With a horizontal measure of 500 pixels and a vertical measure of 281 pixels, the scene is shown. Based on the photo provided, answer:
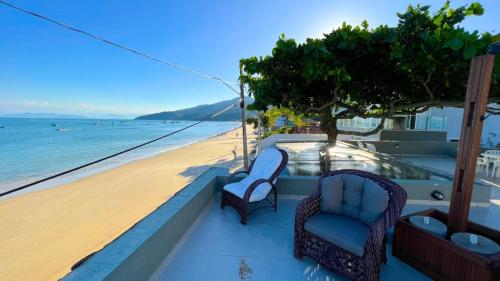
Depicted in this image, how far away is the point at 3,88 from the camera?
626 inches

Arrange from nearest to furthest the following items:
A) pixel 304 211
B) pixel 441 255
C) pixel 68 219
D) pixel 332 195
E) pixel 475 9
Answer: pixel 441 255 → pixel 304 211 → pixel 332 195 → pixel 475 9 → pixel 68 219

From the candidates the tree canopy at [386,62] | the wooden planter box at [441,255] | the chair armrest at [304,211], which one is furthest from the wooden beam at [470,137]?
the chair armrest at [304,211]

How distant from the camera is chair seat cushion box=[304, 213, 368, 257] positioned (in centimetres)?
206

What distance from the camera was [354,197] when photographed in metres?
2.51

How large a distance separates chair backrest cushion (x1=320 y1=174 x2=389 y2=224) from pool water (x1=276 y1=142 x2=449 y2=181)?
199 cm

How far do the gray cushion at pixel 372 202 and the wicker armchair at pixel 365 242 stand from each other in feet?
0.09

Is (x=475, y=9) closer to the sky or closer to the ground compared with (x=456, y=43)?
closer to the sky

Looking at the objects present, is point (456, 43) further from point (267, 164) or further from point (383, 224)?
point (267, 164)

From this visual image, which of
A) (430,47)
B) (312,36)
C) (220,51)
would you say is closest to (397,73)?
(430,47)

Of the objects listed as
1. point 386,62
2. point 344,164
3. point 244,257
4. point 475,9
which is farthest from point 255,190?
point 475,9

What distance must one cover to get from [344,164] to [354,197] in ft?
9.94

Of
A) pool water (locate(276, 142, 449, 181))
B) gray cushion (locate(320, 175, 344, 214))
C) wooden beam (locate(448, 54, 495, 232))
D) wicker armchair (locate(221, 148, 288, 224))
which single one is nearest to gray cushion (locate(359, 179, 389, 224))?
gray cushion (locate(320, 175, 344, 214))

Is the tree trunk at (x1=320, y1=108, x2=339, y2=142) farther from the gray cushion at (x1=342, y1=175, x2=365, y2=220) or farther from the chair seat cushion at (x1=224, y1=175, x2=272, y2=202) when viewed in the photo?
the gray cushion at (x1=342, y1=175, x2=365, y2=220)

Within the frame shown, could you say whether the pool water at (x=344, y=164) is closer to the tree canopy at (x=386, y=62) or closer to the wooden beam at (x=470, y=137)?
the tree canopy at (x=386, y=62)
